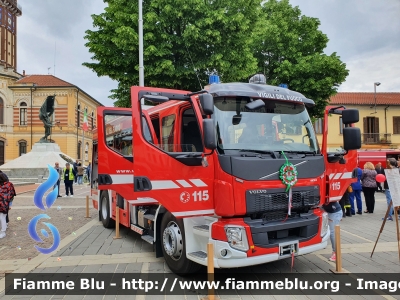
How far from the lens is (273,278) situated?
526cm

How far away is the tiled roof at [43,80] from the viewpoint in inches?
2077

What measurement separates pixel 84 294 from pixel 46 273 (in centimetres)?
131

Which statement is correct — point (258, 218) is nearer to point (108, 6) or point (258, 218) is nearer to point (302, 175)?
point (302, 175)

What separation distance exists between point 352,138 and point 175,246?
129 inches

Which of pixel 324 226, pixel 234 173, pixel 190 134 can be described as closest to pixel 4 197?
pixel 190 134

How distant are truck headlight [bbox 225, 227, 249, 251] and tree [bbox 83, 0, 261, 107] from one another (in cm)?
921

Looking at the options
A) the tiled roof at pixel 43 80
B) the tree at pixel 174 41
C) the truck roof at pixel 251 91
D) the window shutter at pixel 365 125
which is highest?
the tiled roof at pixel 43 80

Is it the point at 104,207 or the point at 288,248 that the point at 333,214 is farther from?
the point at 104,207

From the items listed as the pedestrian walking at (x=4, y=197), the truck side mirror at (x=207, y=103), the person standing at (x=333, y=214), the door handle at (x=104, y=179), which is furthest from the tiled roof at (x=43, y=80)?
the truck side mirror at (x=207, y=103)

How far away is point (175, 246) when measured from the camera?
5.20 m

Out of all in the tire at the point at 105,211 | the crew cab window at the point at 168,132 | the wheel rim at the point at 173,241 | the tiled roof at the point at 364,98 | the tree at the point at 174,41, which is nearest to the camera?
the wheel rim at the point at 173,241

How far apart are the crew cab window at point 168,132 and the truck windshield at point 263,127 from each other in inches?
40.5

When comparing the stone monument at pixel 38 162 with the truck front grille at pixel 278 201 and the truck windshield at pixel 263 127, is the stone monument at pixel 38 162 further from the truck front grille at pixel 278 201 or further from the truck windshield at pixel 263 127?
the truck front grille at pixel 278 201

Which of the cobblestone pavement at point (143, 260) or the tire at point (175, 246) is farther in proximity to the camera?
the cobblestone pavement at point (143, 260)
